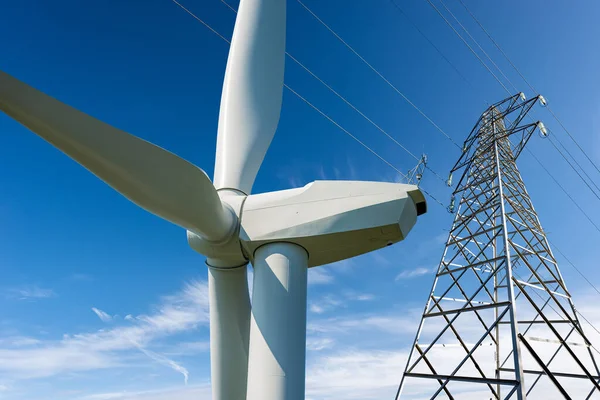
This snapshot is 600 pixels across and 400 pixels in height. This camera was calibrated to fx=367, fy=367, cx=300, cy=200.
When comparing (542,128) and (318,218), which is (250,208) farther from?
(542,128)

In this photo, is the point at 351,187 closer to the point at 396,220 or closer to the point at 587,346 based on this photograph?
the point at 396,220

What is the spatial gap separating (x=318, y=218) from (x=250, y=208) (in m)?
0.81

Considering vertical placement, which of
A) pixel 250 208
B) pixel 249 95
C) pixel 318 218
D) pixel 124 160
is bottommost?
pixel 124 160

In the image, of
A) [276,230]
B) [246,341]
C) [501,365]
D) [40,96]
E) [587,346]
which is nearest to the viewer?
[40,96]

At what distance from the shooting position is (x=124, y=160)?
2.98 m

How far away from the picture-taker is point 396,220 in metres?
4.20

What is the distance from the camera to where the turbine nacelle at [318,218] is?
4.18 metres

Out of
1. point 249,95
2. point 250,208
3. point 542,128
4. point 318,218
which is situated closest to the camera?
point 318,218

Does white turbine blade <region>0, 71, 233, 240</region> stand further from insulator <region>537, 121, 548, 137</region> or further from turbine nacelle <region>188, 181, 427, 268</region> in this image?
insulator <region>537, 121, 548, 137</region>

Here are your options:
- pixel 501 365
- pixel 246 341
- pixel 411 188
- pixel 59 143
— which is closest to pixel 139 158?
pixel 59 143

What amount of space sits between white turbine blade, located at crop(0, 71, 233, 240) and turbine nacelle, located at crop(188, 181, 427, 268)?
433mm

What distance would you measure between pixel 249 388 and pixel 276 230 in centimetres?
164

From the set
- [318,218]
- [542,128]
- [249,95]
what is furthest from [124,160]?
[542,128]

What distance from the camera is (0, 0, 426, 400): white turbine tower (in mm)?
2990
